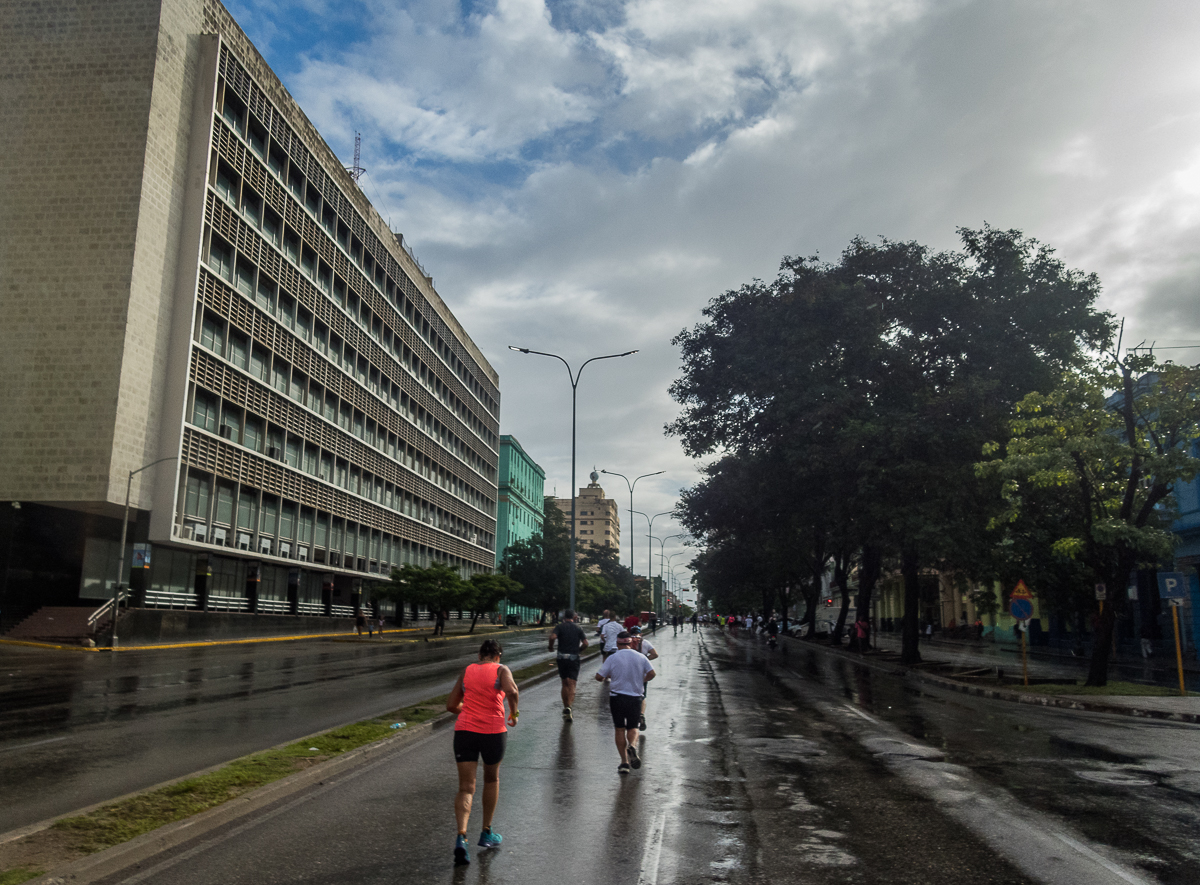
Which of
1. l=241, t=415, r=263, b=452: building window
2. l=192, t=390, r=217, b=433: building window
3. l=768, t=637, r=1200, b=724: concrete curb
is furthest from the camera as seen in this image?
l=241, t=415, r=263, b=452: building window

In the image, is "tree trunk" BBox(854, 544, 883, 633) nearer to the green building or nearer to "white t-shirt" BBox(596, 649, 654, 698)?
"white t-shirt" BBox(596, 649, 654, 698)

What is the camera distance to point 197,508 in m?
42.4

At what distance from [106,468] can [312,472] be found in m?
18.1

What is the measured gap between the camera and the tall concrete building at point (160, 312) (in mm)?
37625

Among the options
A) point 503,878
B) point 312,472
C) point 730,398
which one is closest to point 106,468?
point 312,472

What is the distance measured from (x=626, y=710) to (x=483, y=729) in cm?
365

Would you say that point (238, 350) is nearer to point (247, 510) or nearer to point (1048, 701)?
point (247, 510)

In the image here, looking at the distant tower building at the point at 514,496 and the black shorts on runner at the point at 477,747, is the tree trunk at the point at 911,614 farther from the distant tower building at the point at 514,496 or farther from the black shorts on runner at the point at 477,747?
the distant tower building at the point at 514,496

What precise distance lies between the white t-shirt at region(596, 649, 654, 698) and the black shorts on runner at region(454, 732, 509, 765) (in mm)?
3618

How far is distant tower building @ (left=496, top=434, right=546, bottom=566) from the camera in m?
114

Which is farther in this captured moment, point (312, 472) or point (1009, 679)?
point (312, 472)

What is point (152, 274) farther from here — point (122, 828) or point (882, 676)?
point (122, 828)

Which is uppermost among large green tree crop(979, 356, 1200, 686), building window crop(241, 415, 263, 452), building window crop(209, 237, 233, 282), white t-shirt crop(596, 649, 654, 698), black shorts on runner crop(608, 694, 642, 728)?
building window crop(209, 237, 233, 282)

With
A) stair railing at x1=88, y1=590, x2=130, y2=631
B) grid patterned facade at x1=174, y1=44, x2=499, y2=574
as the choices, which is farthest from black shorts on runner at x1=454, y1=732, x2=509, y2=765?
grid patterned facade at x1=174, y1=44, x2=499, y2=574
